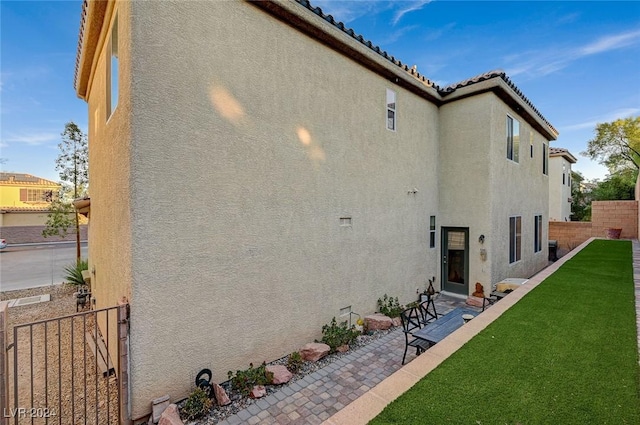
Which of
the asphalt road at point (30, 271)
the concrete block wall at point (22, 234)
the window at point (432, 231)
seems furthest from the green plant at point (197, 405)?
the concrete block wall at point (22, 234)

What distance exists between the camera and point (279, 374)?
556cm

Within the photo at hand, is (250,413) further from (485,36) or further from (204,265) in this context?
(485,36)

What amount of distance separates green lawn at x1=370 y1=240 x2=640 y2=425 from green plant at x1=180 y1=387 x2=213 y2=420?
2985 mm

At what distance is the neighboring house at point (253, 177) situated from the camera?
182 inches

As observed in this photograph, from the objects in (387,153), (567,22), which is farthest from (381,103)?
(567,22)

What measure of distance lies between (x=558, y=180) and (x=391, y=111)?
28.7m

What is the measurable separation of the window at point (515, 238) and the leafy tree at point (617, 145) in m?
31.8

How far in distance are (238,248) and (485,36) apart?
556 inches

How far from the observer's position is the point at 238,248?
5.59m

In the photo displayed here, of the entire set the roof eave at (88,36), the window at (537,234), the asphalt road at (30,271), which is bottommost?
the asphalt road at (30,271)

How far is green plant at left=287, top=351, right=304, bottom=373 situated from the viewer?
5.95 metres

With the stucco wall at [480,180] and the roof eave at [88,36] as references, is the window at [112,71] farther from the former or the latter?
the stucco wall at [480,180]

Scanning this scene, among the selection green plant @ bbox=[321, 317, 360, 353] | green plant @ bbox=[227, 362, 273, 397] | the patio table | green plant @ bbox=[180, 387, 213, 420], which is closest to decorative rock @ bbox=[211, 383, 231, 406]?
green plant @ bbox=[180, 387, 213, 420]

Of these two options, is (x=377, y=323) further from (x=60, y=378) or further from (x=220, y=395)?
(x=60, y=378)
